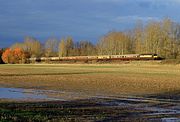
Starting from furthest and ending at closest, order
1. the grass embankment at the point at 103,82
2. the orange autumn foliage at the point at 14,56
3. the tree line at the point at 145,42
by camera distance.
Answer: the orange autumn foliage at the point at 14,56, the tree line at the point at 145,42, the grass embankment at the point at 103,82

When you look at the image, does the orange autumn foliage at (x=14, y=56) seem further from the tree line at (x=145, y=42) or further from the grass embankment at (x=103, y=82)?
the grass embankment at (x=103, y=82)

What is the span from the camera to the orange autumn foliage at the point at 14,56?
176m

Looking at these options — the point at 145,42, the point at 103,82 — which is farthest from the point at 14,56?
the point at 103,82

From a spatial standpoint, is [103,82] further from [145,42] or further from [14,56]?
[14,56]

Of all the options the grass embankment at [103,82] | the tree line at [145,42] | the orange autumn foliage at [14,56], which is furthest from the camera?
the orange autumn foliage at [14,56]

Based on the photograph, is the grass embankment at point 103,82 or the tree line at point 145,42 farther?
the tree line at point 145,42

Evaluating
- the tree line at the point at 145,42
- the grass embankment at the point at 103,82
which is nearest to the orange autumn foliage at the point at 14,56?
the tree line at the point at 145,42

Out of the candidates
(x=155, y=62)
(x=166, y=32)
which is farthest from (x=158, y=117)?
(x=166, y=32)

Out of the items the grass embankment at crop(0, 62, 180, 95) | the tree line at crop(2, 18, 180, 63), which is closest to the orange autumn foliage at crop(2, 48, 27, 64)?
the tree line at crop(2, 18, 180, 63)

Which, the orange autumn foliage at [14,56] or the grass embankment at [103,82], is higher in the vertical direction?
the orange autumn foliage at [14,56]

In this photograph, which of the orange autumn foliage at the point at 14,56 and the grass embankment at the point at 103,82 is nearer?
the grass embankment at the point at 103,82

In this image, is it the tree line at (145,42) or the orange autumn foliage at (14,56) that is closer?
the tree line at (145,42)

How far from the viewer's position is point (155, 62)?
316ft

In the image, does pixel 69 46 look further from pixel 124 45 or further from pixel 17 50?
pixel 124 45
